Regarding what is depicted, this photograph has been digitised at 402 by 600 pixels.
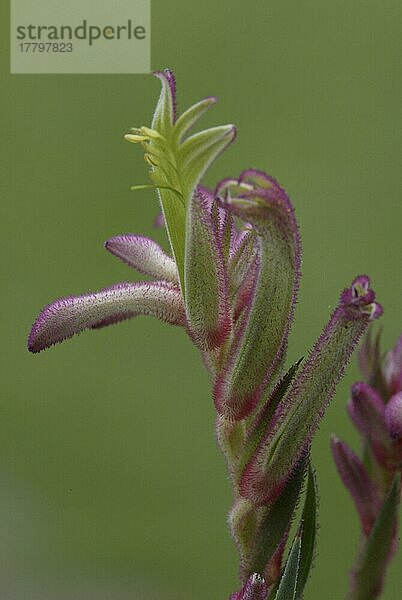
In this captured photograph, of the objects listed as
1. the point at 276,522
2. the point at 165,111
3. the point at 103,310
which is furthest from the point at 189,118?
the point at 276,522

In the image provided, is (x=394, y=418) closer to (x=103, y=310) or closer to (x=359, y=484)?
(x=359, y=484)

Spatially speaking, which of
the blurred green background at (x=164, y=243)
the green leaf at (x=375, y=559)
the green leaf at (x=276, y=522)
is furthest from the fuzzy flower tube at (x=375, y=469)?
the blurred green background at (x=164, y=243)

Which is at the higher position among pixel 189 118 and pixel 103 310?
pixel 189 118

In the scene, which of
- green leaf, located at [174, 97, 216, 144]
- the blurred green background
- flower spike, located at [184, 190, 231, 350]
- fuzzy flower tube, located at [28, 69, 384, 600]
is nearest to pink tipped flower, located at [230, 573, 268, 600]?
fuzzy flower tube, located at [28, 69, 384, 600]

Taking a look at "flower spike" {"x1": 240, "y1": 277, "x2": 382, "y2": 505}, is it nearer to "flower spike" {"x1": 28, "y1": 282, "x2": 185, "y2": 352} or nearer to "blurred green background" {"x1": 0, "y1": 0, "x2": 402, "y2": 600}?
"flower spike" {"x1": 28, "y1": 282, "x2": 185, "y2": 352}

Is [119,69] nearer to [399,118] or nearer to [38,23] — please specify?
[38,23]

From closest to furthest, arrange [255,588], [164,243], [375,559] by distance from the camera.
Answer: [255,588] → [375,559] → [164,243]
